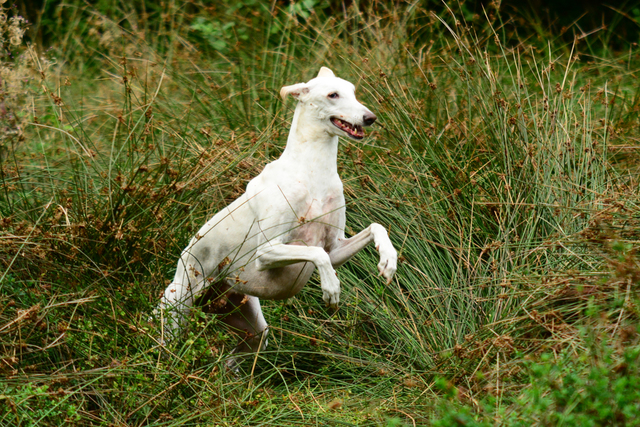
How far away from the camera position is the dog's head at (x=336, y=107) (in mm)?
3375

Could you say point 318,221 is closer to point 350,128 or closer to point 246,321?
point 350,128

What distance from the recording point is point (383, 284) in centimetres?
455

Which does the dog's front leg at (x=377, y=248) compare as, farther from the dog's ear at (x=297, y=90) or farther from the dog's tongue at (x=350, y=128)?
the dog's ear at (x=297, y=90)

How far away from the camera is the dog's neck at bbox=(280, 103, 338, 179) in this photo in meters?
3.52

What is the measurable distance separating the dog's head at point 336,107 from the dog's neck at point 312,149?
4 centimetres

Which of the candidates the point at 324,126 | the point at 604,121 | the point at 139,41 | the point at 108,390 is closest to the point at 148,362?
the point at 108,390

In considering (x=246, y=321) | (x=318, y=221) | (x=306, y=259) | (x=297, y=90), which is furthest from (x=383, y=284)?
(x=297, y=90)

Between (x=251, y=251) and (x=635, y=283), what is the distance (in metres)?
A: 1.77

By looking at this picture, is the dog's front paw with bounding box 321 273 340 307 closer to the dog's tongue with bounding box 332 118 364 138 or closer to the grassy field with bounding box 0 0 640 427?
the grassy field with bounding box 0 0 640 427

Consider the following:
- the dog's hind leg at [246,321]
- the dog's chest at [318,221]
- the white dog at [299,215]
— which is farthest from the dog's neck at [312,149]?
the dog's hind leg at [246,321]

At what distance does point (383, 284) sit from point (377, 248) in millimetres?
1240

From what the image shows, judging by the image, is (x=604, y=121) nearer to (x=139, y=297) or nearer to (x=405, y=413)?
(x=405, y=413)

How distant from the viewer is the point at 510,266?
4199mm

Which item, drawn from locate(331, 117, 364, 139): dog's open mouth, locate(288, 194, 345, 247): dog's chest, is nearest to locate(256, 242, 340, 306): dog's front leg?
locate(288, 194, 345, 247): dog's chest
